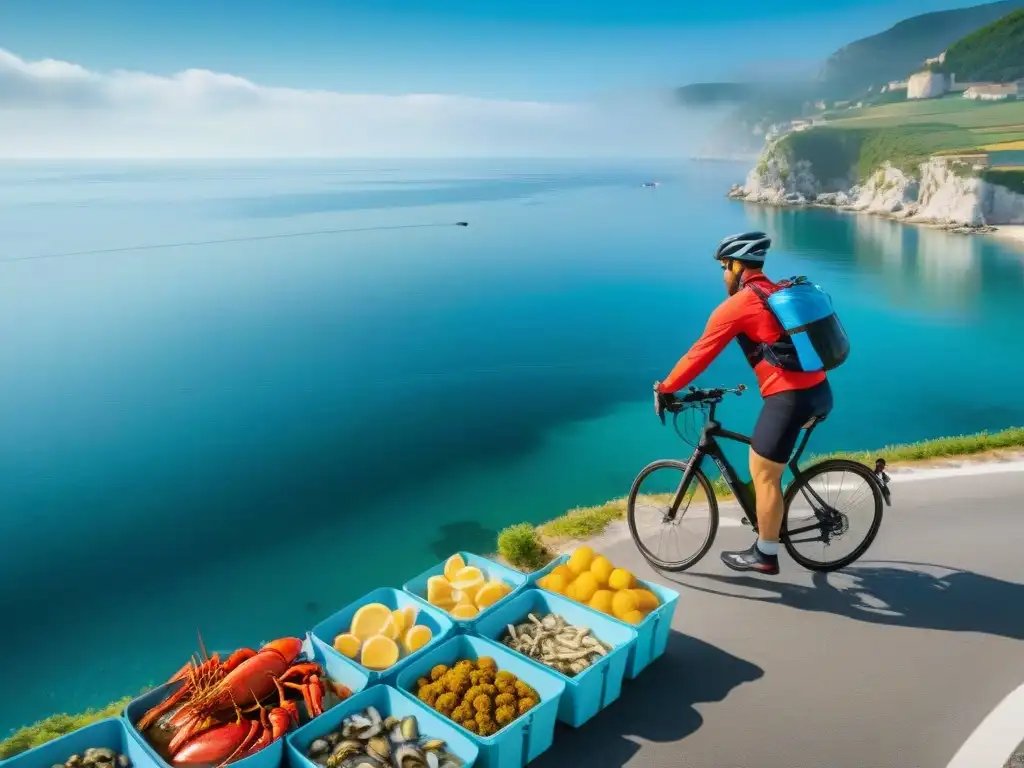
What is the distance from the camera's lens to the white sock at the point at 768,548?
5.62m

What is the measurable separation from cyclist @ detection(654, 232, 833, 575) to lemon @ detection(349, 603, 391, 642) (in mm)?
2316

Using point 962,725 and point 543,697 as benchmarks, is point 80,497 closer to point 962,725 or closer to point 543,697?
point 543,697

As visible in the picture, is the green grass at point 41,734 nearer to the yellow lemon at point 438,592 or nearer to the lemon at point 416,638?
the yellow lemon at point 438,592

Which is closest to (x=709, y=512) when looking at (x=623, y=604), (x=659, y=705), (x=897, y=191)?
(x=623, y=604)

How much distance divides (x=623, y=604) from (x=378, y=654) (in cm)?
145

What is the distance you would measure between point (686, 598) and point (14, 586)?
14945mm

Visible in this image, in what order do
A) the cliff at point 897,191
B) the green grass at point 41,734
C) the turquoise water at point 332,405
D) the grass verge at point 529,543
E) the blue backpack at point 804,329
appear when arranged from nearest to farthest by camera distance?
the blue backpack at point 804,329 → the green grass at point 41,734 → the grass verge at point 529,543 → the turquoise water at point 332,405 → the cliff at point 897,191

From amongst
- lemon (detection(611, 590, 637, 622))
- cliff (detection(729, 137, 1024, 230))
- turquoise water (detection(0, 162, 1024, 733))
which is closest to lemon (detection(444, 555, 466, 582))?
lemon (detection(611, 590, 637, 622))

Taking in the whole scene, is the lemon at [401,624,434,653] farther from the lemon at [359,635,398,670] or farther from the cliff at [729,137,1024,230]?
the cliff at [729,137,1024,230]

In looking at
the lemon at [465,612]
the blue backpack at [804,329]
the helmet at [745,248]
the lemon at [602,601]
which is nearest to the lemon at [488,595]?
the lemon at [465,612]

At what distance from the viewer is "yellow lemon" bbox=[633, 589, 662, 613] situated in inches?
191

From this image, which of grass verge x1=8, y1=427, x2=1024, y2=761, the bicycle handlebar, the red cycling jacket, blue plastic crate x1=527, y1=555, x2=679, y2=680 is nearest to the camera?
blue plastic crate x1=527, y1=555, x2=679, y2=680

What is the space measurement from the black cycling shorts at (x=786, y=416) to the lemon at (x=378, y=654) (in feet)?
8.79

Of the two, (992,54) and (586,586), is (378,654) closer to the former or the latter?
(586,586)
